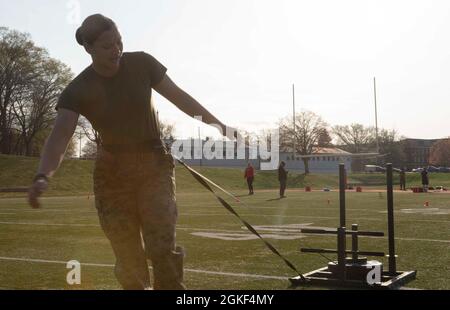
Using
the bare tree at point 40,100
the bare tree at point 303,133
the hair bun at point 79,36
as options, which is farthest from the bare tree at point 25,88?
the hair bun at point 79,36

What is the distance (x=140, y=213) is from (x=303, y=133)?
90.5m

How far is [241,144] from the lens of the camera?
14.8ft

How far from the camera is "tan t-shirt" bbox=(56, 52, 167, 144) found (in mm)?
3926

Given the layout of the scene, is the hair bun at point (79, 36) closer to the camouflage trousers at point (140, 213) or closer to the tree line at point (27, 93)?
the camouflage trousers at point (140, 213)

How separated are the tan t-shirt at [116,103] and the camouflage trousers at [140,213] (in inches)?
5.8

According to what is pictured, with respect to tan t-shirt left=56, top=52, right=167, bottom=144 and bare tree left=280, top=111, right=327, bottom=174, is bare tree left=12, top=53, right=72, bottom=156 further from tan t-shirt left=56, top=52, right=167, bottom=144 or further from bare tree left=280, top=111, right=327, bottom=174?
tan t-shirt left=56, top=52, right=167, bottom=144

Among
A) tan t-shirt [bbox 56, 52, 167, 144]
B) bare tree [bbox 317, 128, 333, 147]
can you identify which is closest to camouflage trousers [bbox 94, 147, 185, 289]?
tan t-shirt [bbox 56, 52, 167, 144]

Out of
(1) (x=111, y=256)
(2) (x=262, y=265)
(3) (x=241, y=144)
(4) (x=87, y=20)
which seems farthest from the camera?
(1) (x=111, y=256)

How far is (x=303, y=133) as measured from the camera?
93.4 metres

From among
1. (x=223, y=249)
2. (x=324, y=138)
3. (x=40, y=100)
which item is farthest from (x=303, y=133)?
(x=223, y=249)

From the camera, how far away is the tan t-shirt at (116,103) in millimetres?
3926
